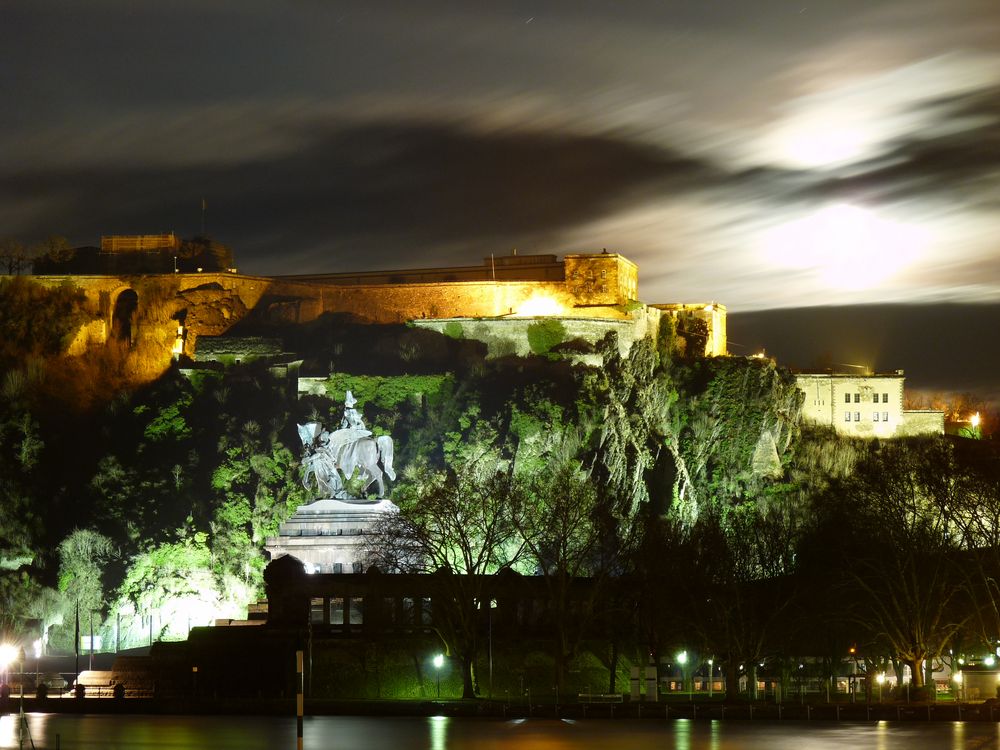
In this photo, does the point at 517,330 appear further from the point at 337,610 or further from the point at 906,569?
the point at 906,569

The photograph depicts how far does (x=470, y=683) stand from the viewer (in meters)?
58.2

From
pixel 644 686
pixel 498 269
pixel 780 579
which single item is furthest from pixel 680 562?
pixel 498 269

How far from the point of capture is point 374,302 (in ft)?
383

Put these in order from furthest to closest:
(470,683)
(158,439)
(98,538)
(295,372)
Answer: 1. (295,372)
2. (158,439)
3. (98,538)
4. (470,683)

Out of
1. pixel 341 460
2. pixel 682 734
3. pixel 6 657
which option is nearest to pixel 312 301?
pixel 341 460

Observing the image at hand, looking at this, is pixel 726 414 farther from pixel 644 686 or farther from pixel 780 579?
pixel 644 686

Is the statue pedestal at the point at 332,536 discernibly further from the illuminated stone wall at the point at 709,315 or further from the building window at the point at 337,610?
the illuminated stone wall at the point at 709,315

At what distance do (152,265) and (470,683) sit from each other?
225 ft

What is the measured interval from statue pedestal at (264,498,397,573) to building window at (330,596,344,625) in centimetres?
434

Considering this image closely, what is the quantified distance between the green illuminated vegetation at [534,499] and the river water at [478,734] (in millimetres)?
11467

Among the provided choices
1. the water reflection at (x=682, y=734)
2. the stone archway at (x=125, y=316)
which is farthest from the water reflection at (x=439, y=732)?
the stone archway at (x=125, y=316)

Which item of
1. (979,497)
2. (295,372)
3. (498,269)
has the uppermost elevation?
(498,269)

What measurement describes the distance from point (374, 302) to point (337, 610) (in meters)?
55.1

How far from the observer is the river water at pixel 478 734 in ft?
127
